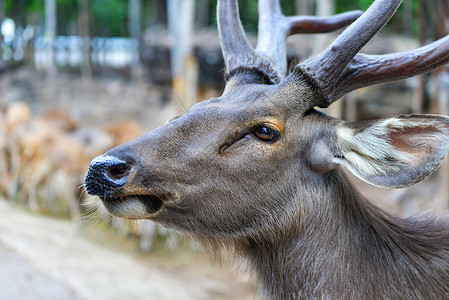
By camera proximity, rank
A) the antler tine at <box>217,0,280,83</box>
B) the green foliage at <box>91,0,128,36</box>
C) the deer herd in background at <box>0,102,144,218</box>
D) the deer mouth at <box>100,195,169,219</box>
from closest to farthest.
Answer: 1. the deer mouth at <box>100,195,169,219</box>
2. the antler tine at <box>217,0,280,83</box>
3. the deer herd in background at <box>0,102,144,218</box>
4. the green foliage at <box>91,0,128,36</box>

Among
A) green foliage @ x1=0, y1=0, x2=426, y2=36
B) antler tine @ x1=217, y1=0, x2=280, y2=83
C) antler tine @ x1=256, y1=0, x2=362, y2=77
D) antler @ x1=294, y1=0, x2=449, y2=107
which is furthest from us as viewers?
green foliage @ x1=0, y1=0, x2=426, y2=36

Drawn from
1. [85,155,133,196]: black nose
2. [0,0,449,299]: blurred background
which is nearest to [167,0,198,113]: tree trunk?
[0,0,449,299]: blurred background

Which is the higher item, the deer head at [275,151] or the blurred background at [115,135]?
the deer head at [275,151]

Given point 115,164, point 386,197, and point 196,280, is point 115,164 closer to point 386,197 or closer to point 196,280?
point 196,280

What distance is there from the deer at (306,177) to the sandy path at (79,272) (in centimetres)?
360

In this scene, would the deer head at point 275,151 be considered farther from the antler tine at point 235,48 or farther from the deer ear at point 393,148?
the antler tine at point 235,48

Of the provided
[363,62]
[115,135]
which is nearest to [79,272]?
[115,135]

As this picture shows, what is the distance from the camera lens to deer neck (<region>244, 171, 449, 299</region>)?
309 cm

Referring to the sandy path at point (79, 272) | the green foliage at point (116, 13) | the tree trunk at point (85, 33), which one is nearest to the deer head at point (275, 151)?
the sandy path at point (79, 272)

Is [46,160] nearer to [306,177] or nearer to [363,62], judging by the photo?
[306,177]

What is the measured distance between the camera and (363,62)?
316 centimetres

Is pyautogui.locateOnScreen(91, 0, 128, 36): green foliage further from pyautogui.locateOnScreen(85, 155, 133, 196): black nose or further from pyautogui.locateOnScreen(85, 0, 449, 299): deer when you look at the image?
pyautogui.locateOnScreen(85, 155, 133, 196): black nose

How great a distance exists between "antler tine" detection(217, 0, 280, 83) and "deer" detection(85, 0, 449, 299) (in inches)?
14.8

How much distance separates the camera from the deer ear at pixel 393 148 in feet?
9.34
